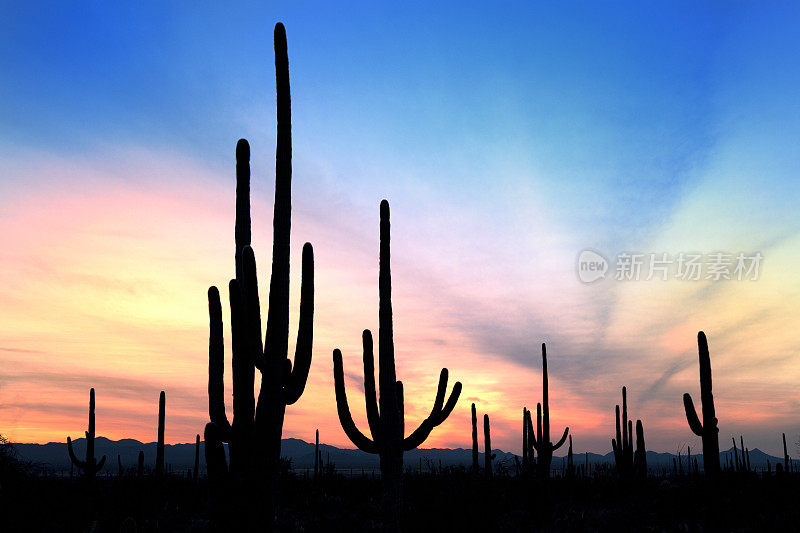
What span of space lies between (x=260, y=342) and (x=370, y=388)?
5284 mm

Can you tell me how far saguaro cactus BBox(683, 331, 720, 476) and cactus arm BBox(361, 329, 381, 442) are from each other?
28.6 feet

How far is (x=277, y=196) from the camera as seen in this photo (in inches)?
392

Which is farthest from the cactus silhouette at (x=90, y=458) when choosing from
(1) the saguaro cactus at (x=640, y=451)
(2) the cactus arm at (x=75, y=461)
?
(1) the saguaro cactus at (x=640, y=451)

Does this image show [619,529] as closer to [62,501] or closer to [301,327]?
[301,327]

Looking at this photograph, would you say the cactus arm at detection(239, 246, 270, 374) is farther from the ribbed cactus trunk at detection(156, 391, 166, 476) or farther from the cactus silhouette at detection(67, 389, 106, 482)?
the ribbed cactus trunk at detection(156, 391, 166, 476)

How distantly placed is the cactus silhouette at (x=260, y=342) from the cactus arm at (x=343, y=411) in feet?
10.8

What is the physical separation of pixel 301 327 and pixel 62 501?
1581 cm

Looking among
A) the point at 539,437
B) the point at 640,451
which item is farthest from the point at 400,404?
the point at 640,451

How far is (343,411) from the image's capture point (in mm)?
13328

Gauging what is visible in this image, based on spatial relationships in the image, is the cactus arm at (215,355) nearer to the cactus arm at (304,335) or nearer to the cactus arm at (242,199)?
the cactus arm at (242,199)

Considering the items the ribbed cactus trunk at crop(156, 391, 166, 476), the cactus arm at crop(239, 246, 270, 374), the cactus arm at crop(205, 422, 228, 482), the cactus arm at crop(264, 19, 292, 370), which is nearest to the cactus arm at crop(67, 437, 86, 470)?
the ribbed cactus trunk at crop(156, 391, 166, 476)

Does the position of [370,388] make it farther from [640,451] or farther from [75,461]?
[75,461]

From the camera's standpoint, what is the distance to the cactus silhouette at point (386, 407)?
13812mm

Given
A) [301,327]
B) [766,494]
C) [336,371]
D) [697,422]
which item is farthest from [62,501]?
[766,494]
